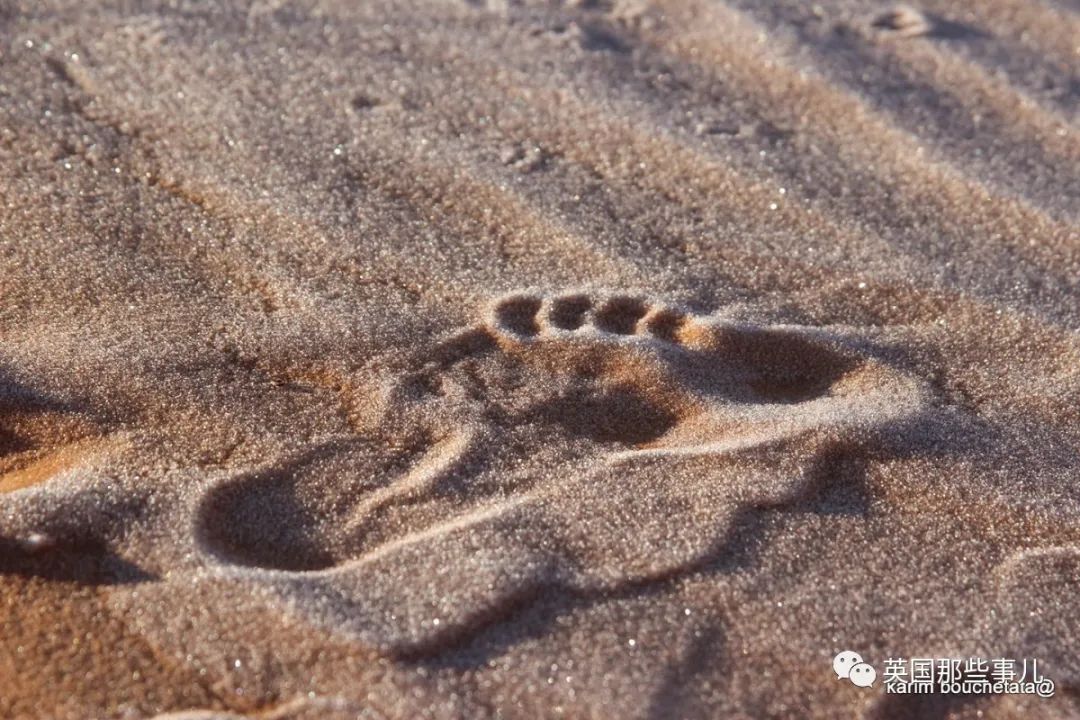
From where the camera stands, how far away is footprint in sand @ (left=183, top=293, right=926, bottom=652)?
1109mm

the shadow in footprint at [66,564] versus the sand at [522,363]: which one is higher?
the sand at [522,363]

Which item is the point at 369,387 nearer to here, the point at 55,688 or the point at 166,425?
the point at 166,425

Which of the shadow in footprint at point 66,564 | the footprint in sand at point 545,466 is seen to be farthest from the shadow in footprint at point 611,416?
the shadow in footprint at point 66,564

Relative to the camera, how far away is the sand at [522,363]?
1.07m

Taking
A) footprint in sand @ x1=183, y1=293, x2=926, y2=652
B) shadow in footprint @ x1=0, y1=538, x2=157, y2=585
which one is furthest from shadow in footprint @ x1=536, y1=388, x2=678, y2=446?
shadow in footprint @ x1=0, y1=538, x2=157, y2=585

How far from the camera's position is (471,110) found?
1785mm

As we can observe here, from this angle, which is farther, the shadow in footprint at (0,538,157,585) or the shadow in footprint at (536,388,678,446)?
the shadow in footprint at (536,388,678,446)

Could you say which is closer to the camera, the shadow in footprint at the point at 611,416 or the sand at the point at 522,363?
the sand at the point at 522,363

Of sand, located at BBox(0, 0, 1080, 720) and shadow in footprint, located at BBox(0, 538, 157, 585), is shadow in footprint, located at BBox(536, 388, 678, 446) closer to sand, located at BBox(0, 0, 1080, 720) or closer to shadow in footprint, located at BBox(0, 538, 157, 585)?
sand, located at BBox(0, 0, 1080, 720)

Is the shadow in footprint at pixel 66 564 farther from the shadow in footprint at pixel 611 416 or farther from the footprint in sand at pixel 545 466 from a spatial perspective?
the shadow in footprint at pixel 611 416

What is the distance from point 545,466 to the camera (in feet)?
4.11

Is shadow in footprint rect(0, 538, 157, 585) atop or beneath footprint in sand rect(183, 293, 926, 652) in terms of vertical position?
beneath

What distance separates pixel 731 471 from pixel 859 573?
0.17 m

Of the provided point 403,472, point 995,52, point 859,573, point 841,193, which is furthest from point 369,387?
point 995,52
